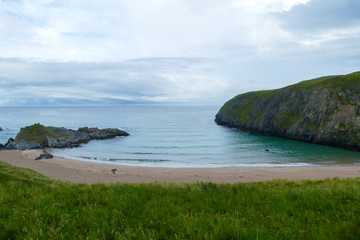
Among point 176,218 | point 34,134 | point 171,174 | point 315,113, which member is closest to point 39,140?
point 34,134

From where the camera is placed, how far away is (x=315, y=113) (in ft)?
209

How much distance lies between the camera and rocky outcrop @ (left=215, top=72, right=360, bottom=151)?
55.0m

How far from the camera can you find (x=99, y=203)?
6.24m

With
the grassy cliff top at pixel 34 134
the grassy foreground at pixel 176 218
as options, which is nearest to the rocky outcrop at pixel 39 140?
the grassy cliff top at pixel 34 134

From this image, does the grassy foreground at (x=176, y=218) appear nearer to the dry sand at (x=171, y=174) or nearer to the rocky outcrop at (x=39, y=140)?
the dry sand at (x=171, y=174)

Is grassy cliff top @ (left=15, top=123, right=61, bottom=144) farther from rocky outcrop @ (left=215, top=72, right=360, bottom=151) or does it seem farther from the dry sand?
rocky outcrop @ (left=215, top=72, right=360, bottom=151)

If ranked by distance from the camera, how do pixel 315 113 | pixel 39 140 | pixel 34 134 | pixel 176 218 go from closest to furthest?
pixel 176 218
pixel 39 140
pixel 34 134
pixel 315 113

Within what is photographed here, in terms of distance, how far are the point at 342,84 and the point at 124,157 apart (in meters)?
66.5

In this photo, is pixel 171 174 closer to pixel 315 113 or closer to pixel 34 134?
pixel 34 134

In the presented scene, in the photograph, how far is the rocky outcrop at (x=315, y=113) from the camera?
54969mm

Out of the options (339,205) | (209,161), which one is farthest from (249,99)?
(339,205)

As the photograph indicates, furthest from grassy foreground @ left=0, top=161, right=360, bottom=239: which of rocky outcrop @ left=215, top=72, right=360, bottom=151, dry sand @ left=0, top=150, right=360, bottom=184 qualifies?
rocky outcrop @ left=215, top=72, right=360, bottom=151

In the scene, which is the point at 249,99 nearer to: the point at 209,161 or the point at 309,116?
the point at 309,116

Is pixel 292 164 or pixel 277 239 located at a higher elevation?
pixel 277 239
